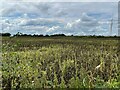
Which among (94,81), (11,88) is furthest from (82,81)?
(11,88)

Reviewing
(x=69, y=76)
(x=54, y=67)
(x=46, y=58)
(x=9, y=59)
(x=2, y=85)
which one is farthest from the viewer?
(x=46, y=58)

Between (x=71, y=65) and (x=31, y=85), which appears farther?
(x=71, y=65)

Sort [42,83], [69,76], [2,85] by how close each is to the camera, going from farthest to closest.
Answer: [69,76] < [2,85] < [42,83]

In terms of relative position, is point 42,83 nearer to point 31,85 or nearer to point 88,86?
point 31,85

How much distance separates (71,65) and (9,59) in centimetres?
146

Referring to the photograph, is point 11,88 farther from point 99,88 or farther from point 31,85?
point 99,88

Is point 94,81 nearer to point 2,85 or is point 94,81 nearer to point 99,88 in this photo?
point 99,88

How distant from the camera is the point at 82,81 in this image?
5.03 metres

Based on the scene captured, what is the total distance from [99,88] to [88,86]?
0.63ft

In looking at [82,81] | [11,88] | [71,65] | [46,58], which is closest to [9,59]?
[46,58]

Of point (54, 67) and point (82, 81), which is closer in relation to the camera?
point (82, 81)

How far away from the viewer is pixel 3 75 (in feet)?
18.4

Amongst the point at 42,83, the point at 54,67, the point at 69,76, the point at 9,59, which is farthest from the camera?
the point at 9,59

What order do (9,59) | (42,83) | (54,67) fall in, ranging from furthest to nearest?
1. (9,59)
2. (54,67)
3. (42,83)
